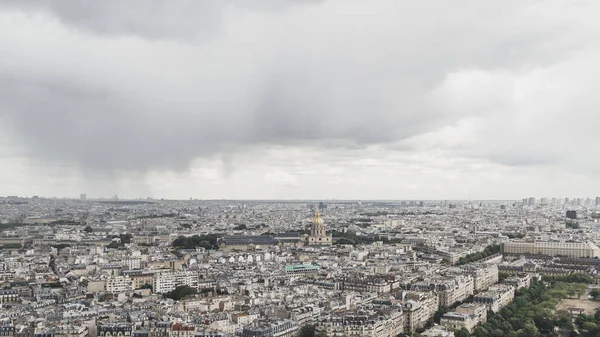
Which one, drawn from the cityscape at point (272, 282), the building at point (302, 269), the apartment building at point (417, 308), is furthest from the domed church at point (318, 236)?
the apartment building at point (417, 308)

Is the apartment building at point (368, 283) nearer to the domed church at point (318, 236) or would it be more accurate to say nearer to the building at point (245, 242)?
the building at point (245, 242)

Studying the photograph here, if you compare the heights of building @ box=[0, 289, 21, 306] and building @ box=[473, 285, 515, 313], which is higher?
building @ box=[473, 285, 515, 313]

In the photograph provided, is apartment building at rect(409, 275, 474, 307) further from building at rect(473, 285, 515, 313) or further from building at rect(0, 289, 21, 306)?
building at rect(0, 289, 21, 306)

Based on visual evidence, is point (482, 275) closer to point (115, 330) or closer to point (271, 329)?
point (271, 329)

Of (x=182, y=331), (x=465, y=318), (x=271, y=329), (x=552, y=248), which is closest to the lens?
(x=182, y=331)

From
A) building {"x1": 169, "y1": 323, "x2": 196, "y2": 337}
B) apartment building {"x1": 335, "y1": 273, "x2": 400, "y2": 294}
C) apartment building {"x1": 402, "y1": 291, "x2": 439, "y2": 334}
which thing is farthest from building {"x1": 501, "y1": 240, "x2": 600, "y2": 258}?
building {"x1": 169, "y1": 323, "x2": 196, "y2": 337}

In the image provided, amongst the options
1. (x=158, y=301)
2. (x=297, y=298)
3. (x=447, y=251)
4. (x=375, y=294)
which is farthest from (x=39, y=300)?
(x=447, y=251)

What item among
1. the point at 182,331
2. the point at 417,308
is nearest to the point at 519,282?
the point at 417,308

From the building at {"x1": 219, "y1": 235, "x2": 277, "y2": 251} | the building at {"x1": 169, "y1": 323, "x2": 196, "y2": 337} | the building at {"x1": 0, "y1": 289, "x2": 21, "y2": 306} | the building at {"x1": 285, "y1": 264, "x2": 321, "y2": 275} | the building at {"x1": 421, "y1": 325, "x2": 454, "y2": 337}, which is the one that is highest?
the building at {"x1": 219, "y1": 235, "x2": 277, "y2": 251}
